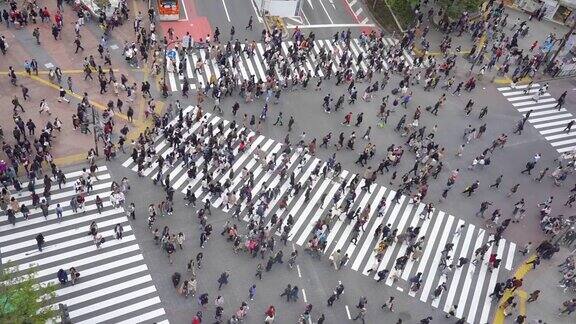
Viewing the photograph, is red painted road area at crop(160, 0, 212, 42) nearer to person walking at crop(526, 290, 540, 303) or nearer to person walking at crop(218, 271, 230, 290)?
person walking at crop(218, 271, 230, 290)

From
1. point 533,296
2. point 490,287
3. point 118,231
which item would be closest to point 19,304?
point 118,231

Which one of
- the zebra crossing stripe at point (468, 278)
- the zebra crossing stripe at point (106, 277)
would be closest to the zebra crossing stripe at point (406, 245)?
the zebra crossing stripe at point (468, 278)

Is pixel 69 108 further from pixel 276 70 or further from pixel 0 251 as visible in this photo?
pixel 276 70

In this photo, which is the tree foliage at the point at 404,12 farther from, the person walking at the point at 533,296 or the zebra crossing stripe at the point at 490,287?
the person walking at the point at 533,296

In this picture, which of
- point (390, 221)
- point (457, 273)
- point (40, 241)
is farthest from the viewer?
point (390, 221)

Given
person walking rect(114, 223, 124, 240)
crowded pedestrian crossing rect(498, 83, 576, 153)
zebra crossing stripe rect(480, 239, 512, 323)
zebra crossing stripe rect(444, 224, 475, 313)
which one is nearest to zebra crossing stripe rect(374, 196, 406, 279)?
zebra crossing stripe rect(444, 224, 475, 313)

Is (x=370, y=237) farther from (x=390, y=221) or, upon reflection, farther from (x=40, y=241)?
(x=40, y=241)
